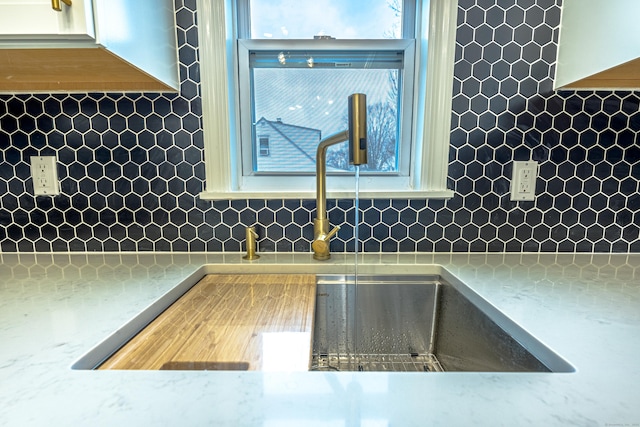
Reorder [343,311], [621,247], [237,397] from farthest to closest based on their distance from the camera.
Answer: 1. [621,247]
2. [343,311]
3. [237,397]

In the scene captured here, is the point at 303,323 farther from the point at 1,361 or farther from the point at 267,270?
the point at 1,361

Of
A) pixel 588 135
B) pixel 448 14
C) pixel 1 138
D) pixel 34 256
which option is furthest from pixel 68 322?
pixel 588 135

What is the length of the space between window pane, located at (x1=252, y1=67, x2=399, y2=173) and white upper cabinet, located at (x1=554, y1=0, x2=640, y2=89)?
498 millimetres

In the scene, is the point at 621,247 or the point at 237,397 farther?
the point at 621,247

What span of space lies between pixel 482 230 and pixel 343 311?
0.55 meters

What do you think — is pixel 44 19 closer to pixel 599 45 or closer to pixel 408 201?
pixel 408 201

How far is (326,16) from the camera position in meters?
1.09

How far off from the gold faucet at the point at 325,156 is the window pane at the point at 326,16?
0.46 meters

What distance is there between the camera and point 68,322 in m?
0.59

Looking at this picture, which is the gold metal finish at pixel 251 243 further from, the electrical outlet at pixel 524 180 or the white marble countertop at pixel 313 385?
the electrical outlet at pixel 524 180

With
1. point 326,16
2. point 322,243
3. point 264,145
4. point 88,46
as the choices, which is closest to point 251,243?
point 322,243

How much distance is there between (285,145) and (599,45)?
0.92m

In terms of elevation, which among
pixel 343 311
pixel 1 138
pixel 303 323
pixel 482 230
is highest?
pixel 1 138

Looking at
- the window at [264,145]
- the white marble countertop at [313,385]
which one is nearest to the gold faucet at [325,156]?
the window at [264,145]
